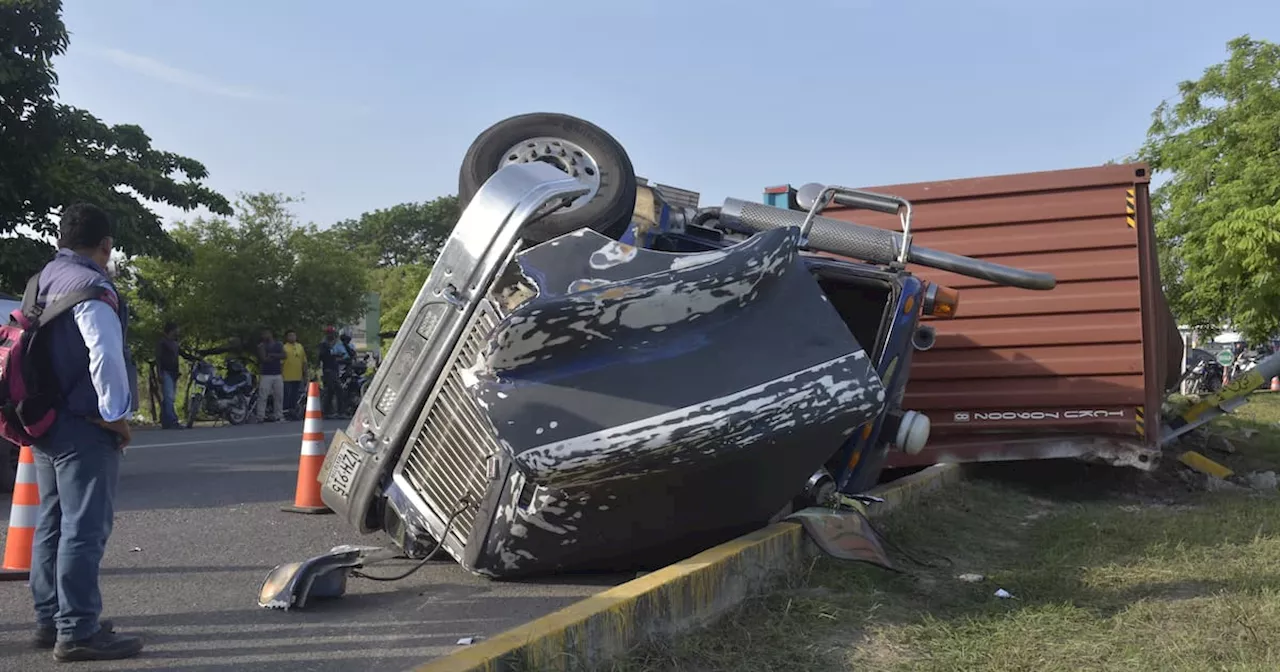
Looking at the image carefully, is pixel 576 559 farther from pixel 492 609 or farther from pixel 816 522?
pixel 816 522

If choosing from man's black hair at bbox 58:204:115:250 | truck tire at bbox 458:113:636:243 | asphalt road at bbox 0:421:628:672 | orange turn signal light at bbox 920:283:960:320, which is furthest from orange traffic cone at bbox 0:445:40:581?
orange turn signal light at bbox 920:283:960:320

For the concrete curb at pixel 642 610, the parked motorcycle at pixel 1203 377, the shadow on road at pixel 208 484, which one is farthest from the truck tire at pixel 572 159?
the parked motorcycle at pixel 1203 377

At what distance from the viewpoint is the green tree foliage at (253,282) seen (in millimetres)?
22297

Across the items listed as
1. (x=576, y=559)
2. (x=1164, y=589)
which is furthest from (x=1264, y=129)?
(x=576, y=559)

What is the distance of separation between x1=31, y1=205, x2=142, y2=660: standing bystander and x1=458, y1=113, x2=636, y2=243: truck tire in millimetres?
1615

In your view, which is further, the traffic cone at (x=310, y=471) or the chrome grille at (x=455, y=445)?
the traffic cone at (x=310, y=471)

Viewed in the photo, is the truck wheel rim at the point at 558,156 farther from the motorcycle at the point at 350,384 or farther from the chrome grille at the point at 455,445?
the motorcycle at the point at 350,384

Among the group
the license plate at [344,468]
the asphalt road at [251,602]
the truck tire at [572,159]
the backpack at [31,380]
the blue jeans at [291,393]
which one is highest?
the truck tire at [572,159]

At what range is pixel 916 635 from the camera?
373 cm

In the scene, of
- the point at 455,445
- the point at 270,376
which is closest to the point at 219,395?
the point at 270,376

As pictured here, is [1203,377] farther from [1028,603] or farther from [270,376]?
[1028,603]

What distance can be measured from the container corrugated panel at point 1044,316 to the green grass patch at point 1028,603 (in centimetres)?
91

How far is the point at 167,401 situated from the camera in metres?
14.4

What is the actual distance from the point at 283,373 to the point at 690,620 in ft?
44.9
